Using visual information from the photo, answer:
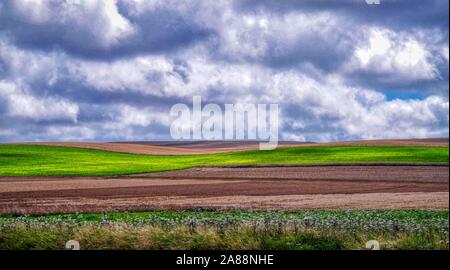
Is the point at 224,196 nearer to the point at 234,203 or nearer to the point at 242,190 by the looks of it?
the point at 242,190

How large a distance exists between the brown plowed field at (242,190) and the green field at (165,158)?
414 centimetres

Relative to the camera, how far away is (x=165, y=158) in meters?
69.4

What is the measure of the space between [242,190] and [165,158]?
3204 centimetres

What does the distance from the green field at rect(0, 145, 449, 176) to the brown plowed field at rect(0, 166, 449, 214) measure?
4139mm

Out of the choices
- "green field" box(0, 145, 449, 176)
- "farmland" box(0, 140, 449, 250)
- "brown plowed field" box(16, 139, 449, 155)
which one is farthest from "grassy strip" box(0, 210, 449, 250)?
"brown plowed field" box(16, 139, 449, 155)

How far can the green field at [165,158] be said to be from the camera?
51844 mm

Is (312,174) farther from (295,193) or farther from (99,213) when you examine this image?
(99,213)

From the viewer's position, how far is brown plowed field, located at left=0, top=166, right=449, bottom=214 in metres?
29.0

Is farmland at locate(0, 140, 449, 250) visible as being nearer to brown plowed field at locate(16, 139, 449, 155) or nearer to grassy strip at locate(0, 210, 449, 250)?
grassy strip at locate(0, 210, 449, 250)

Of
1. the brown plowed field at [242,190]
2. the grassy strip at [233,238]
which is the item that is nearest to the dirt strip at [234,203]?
the brown plowed field at [242,190]

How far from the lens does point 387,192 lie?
3731cm
